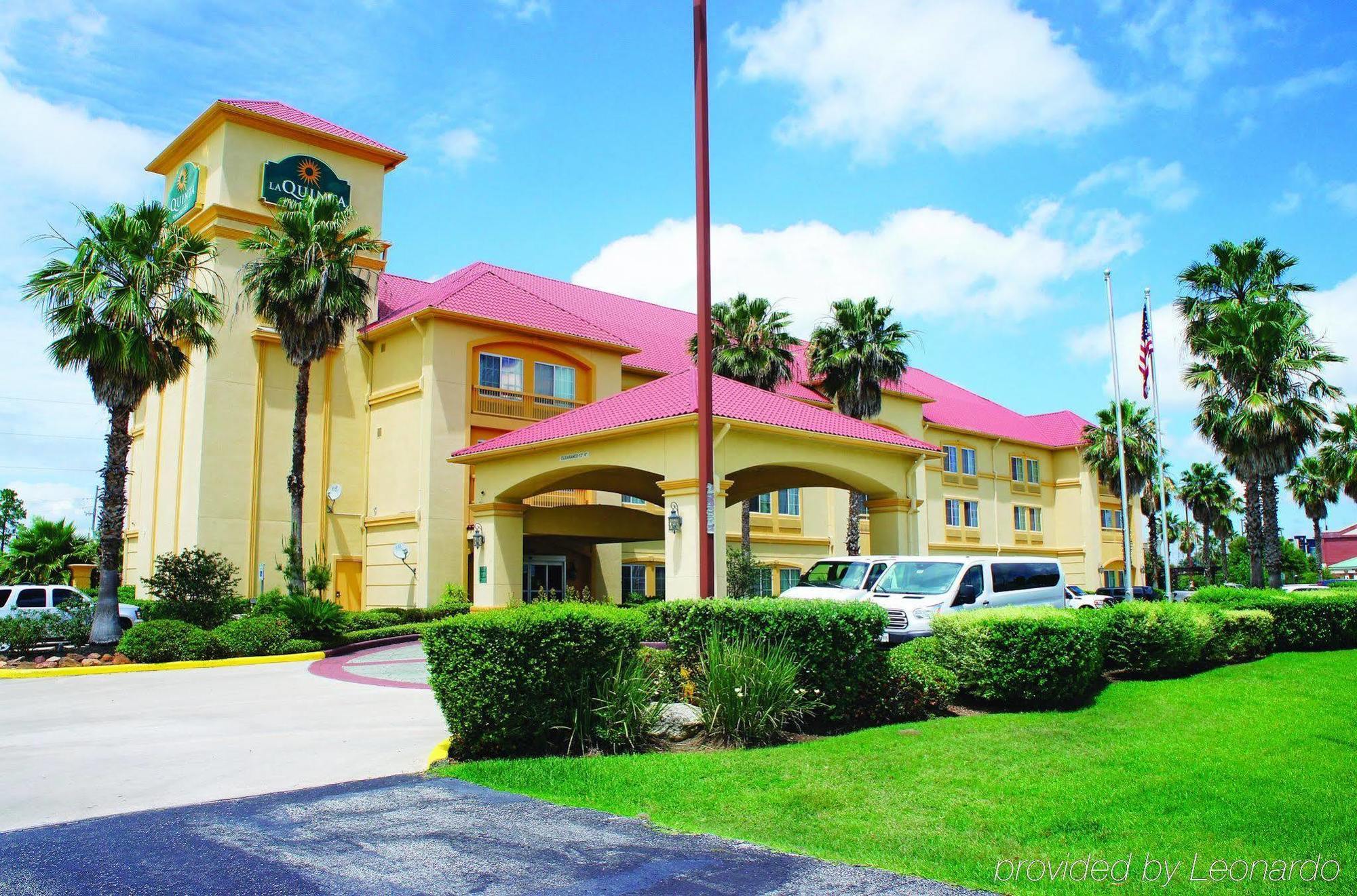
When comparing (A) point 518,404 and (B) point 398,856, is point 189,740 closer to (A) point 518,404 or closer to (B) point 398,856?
(B) point 398,856

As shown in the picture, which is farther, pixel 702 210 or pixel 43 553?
pixel 43 553

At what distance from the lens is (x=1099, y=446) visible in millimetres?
51188

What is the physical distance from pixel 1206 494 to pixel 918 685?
59083 mm

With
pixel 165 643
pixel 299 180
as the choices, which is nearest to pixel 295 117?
pixel 299 180

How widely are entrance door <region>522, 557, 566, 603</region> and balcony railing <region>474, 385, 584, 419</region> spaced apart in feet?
15.5

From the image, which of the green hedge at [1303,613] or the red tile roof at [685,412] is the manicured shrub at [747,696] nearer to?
the green hedge at [1303,613]

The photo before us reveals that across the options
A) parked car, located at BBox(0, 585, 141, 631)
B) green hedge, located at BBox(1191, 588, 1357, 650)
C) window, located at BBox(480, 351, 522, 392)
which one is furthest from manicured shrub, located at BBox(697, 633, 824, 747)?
window, located at BBox(480, 351, 522, 392)

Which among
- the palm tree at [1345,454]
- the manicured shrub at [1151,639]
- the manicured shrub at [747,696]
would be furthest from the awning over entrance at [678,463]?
the palm tree at [1345,454]

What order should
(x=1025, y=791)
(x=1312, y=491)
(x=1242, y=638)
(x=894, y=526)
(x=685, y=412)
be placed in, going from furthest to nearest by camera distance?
(x=1312, y=491), (x=894, y=526), (x=685, y=412), (x=1242, y=638), (x=1025, y=791)

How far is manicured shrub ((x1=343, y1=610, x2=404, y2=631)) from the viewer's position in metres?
26.9

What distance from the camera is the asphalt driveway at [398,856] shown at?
5512mm

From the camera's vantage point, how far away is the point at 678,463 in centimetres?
2169

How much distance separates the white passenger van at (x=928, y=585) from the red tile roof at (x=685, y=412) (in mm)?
4286

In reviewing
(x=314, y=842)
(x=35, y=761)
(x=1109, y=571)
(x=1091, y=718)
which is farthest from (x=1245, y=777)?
(x=1109, y=571)
